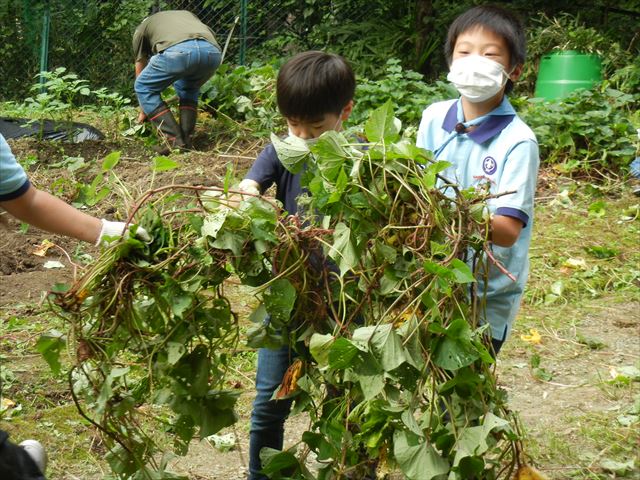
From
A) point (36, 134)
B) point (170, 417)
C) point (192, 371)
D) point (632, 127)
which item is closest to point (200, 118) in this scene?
point (36, 134)

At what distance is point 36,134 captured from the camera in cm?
766

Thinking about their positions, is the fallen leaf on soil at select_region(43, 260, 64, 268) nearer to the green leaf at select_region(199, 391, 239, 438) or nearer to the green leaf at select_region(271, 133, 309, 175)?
the green leaf at select_region(199, 391, 239, 438)

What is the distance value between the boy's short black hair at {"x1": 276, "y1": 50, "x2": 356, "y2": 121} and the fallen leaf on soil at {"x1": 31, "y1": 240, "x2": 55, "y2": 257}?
2.92 m

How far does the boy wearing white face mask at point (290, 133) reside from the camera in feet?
8.98

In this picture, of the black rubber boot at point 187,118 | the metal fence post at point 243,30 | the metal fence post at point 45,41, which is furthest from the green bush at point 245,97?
the metal fence post at point 45,41

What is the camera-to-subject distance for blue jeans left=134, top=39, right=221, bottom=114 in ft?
24.2

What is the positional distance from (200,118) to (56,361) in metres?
6.43

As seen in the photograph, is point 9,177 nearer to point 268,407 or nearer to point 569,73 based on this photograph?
point 268,407

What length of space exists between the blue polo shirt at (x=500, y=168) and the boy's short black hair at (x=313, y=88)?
0.31 m

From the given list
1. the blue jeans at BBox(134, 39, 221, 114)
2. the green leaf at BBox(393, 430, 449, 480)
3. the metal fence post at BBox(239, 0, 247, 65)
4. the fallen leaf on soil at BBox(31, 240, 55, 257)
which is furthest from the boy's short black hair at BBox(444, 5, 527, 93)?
the metal fence post at BBox(239, 0, 247, 65)

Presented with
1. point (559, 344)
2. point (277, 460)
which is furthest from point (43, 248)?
point (277, 460)

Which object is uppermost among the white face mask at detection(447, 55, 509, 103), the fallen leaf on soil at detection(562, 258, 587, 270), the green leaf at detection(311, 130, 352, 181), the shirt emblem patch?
the green leaf at detection(311, 130, 352, 181)

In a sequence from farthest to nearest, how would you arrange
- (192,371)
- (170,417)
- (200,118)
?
1. (200,118)
2. (170,417)
3. (192,371)

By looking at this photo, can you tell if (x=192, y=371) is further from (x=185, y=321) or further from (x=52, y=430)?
(x=52, y=430)
